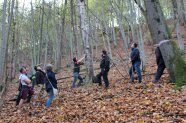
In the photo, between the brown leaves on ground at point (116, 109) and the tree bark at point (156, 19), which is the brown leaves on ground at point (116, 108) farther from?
the tree bark at point (156, 19)

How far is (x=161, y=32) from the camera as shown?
8844mm

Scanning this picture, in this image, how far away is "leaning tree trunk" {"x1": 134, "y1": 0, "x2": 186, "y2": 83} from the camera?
8.80 metres

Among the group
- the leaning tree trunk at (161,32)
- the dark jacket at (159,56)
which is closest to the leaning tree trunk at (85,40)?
the dark jacket at (159,56)

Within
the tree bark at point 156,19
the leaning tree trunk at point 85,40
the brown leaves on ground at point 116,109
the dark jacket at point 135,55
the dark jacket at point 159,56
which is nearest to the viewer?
the brown leaves on ground at point 116,109

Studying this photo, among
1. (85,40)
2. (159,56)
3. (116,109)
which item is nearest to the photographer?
(116,109)

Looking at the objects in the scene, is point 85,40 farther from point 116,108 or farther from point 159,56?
point 116,108

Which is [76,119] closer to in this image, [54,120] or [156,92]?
[54,120]

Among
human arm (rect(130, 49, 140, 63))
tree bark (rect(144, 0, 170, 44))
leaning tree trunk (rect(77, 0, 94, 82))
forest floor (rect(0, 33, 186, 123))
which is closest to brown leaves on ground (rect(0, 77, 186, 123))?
forest floor (rect(0, 33, 186, 123))

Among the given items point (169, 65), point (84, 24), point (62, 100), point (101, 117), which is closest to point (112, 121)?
point (101, 117)

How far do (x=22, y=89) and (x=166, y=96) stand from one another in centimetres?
565

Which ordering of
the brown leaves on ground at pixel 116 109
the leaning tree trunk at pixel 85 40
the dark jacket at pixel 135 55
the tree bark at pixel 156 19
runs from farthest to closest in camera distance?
1. the leaning tree trunk at pixel 85 40
2. the dark jacket at pixel 135 55
3. the tree bark at pixel 156 19
4. the brown leaves on ground at pixel 116 109

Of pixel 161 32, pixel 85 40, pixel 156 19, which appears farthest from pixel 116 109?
pixel 85 40

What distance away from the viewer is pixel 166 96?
7.79 meters

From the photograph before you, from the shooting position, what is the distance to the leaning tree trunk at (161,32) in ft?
28.9
